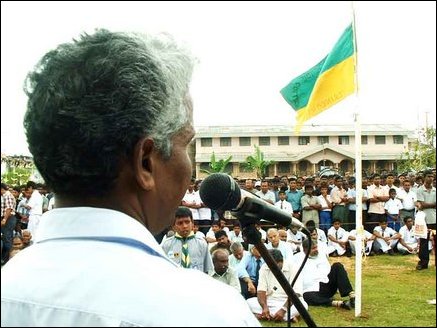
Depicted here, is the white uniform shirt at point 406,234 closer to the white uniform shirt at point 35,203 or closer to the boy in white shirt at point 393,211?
the boy in white shirt at point 393,211

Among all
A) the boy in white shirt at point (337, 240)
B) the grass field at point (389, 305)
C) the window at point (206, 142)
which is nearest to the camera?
the grass field at point (389, 305)

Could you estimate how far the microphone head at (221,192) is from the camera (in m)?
1.36

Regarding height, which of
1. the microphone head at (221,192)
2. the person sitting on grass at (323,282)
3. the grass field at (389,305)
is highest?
the microphone head at (221,192)

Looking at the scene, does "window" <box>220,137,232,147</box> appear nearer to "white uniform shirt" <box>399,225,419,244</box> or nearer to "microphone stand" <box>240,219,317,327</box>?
"white uniform shirt" <box>399,225,419,244</box>

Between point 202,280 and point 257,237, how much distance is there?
27.3 inches

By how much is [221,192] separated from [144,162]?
55cm

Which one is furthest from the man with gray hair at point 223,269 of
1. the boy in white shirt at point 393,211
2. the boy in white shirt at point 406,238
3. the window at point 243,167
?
the window at point 243,167

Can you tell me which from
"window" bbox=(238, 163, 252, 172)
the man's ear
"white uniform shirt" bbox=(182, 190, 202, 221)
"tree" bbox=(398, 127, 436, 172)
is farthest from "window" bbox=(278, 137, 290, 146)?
the man's ear

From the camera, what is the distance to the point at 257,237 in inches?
54.2

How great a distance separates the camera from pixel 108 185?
0.81m

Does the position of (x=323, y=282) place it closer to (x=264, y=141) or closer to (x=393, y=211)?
(x=393, y=211)

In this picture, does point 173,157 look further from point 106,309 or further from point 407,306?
point 407,306

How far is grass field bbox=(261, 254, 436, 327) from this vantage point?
584 centimetres

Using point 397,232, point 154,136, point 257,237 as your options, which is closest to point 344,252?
point 397,232
